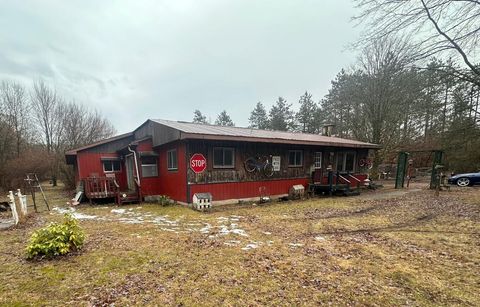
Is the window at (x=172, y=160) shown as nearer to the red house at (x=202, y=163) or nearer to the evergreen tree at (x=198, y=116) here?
the red house at (x=202, y=163)

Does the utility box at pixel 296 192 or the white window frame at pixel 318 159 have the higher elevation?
the white window frame at pixel 318 159

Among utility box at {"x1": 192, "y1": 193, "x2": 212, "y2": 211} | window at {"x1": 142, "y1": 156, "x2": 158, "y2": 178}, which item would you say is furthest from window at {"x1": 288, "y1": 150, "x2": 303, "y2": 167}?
window at {"x1": 142, "y1": 156, "x2": 158, "y2": 178}

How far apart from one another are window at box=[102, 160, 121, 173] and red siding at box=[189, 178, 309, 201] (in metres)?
7.27

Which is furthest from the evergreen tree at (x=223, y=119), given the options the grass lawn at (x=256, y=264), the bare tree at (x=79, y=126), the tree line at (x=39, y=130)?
the grass lawn at (x=256, y=264)

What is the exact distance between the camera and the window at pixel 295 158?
38.9ft

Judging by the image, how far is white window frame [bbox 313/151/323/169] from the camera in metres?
12.9

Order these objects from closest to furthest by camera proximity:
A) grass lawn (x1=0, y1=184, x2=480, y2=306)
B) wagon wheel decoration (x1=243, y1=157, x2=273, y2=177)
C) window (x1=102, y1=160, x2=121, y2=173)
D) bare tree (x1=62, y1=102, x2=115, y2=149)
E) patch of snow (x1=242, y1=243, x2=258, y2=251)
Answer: grass lawn (x1=0, y1=184, x2=480, y2=306)
patch of snow (x1=242, y1=243, x2=258, y2=251)
wagon wheel decoration (x1=243, y1=157, x2=273, y2=177)
window (x1=102, y1=160, x2=121, y2=173)
bare tree (x1=62, y1=102, x2=115, y2=149)

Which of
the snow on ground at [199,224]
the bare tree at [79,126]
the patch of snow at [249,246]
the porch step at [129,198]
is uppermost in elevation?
the bare tree at [79,126]

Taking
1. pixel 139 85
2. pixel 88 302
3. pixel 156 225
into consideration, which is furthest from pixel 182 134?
pixel 139 85

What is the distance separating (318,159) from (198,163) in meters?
7.16

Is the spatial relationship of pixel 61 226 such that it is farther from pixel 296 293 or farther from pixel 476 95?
pixel 476 95

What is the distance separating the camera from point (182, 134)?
26.6 feet

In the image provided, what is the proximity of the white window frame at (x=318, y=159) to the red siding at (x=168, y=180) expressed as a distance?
7.24 m

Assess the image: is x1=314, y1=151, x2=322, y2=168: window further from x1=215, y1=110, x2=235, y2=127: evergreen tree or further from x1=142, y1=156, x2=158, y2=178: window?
x1=215, y1=110, x2=235, y2=127: evergreen tree
